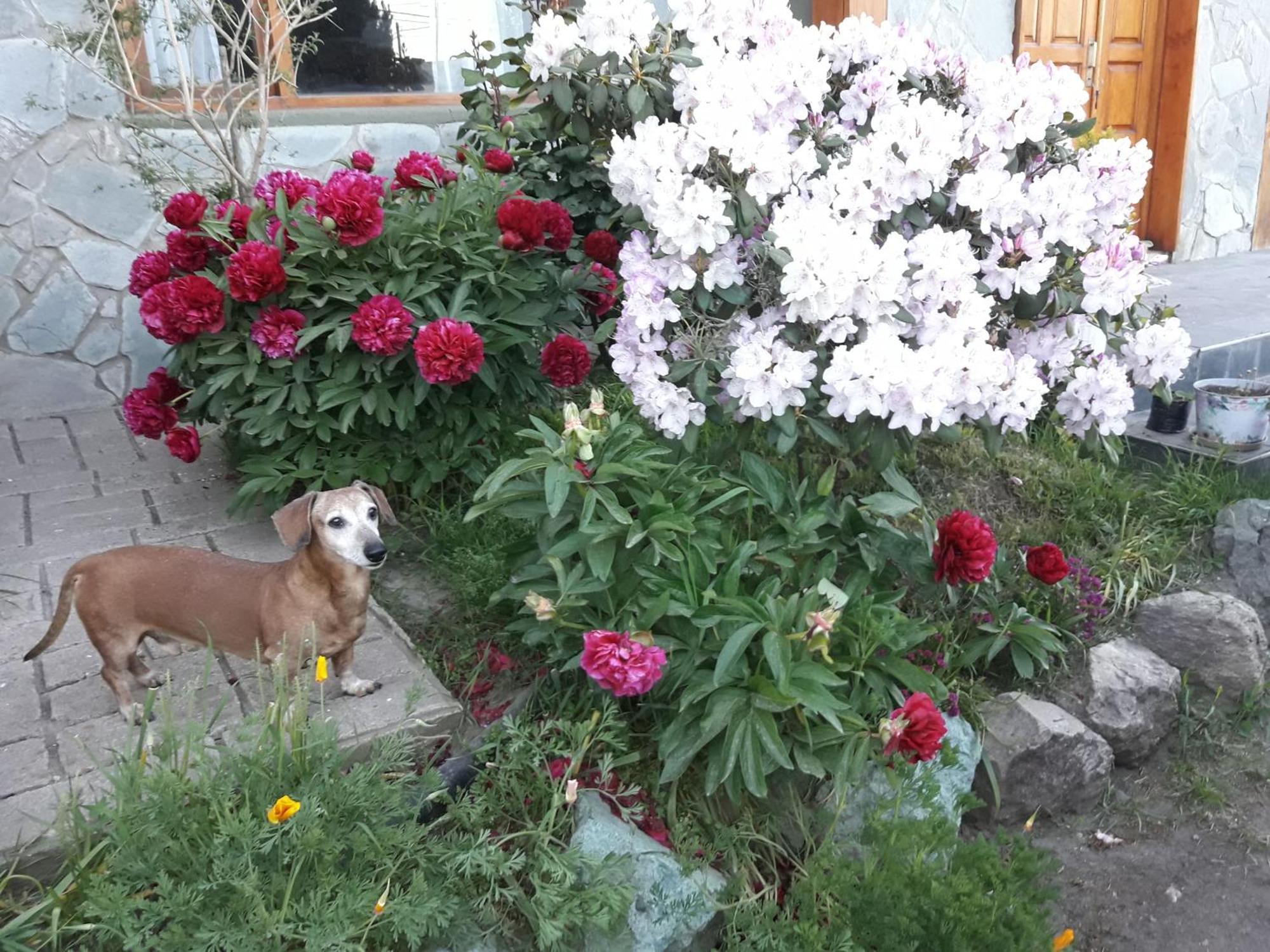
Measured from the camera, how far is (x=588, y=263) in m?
3.45

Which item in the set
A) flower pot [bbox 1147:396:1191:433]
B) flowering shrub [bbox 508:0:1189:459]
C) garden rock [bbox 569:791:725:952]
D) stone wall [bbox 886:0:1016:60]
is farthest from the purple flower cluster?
stone wall [bbox 886:0:1016:60]

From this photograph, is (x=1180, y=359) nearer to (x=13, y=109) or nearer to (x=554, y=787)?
(x=554, y=787)

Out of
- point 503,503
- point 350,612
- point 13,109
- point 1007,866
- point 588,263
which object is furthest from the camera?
Result: point 13,109

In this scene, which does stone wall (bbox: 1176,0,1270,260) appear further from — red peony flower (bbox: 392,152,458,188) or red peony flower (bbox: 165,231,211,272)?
red peony flower (bbox: 165,231,211,272)

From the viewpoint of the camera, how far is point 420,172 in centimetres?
359

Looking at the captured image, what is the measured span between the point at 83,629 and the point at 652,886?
1.71 metres

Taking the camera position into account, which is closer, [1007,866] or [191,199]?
[1007,866]

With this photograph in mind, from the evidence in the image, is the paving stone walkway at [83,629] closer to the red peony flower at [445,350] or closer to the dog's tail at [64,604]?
the dog's tail at [64,604]

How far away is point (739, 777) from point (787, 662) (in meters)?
0.29

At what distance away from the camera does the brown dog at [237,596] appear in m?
2.22

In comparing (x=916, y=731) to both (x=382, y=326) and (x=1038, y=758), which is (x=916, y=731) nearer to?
(x=1038, y=758)

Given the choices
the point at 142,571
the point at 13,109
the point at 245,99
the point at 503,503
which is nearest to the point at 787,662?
the point at 503,503

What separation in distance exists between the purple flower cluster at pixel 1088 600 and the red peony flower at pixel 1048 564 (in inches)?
15.3

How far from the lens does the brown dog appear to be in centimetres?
222
